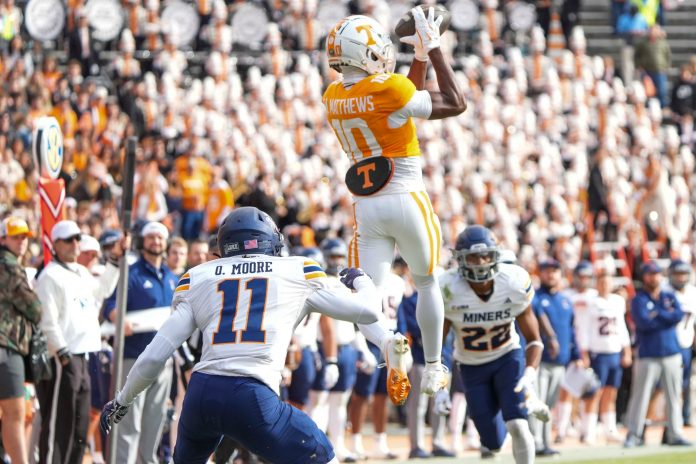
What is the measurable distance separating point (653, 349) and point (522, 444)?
5591 mm

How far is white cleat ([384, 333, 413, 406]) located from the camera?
7871 millimetres

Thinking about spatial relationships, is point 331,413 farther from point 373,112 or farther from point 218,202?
point 373,112

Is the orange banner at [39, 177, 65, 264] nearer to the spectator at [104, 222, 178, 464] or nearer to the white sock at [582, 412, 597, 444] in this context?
the spectator at [104, 222, 178, 464]

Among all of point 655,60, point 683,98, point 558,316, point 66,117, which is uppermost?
point 655,60

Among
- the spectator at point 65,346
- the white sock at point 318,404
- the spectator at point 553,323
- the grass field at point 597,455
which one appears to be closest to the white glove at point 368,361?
the white sock at point 318,404

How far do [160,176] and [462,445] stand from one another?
494cm

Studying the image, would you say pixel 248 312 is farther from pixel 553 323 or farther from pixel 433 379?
pixel 553 323

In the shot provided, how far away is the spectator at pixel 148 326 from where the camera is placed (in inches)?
435

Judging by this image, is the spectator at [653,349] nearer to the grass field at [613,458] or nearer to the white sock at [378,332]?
the grass field at [613,458]

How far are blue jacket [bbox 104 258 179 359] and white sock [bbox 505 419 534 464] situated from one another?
3028 mm

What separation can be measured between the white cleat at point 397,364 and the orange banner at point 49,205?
3.71m

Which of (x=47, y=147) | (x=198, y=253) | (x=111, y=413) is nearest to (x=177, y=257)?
(x=198, y=253)

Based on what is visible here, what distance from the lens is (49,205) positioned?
1087 centimetres

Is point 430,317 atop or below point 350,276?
below
